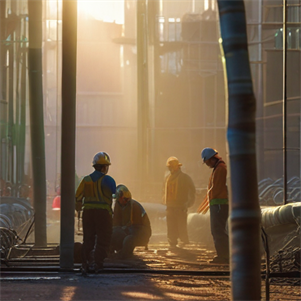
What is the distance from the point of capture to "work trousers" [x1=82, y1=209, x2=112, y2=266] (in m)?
7.69

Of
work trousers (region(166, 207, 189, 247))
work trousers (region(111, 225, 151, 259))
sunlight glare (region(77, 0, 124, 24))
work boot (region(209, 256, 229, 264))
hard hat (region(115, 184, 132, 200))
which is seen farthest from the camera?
sunlight glare (region(77, 0, 124, 24))

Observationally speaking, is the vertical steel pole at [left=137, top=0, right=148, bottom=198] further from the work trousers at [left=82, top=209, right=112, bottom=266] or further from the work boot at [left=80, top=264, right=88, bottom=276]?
the work boot at [left=80, top=264, right=88, bottom=276]

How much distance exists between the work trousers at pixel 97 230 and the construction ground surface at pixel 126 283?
236 millimetres

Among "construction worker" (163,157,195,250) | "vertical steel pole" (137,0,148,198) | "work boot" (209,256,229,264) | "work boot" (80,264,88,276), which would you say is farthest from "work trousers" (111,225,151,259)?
"vertical steel pole" (137,0,148,198)

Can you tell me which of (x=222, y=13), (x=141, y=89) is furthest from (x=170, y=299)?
(x=141, y=89)

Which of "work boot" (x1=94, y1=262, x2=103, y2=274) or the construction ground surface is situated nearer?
the construction ground surface

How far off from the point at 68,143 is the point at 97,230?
1084 millimetres

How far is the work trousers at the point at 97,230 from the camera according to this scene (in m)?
7.69

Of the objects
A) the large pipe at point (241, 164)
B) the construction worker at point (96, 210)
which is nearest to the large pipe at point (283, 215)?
the construction worker at point (96, 210)

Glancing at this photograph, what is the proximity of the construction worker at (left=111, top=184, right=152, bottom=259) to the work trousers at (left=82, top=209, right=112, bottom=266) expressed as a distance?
1.62 metres

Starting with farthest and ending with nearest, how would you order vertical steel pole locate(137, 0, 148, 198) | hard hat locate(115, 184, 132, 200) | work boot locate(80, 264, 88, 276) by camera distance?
vertical steel pole locate(137, 0, 148, 198)
hard hat locate(115, 184, 132, 200)
work boot locate(80, 264, 88, 276)

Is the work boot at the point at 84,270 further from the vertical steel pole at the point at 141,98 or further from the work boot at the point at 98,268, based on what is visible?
the vertical steel pole at the point at 141,98

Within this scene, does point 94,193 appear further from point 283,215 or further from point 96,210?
point 283,215

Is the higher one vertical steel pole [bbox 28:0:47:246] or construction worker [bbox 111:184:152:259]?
vertical steel pole [bbox 28:0:47:246]
